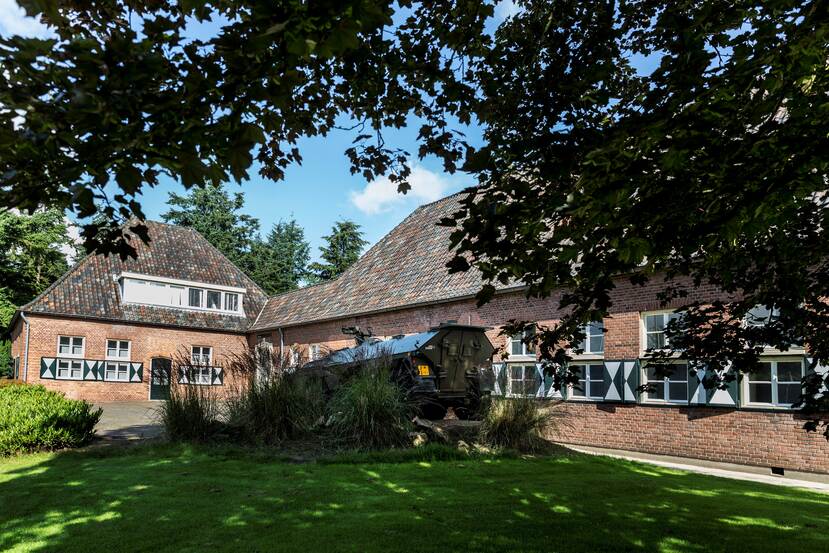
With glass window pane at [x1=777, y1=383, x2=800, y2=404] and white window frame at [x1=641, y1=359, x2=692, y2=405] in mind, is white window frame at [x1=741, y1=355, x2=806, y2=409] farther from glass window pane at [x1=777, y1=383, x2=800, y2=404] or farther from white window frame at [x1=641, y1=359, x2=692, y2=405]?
white window frame at [x1=641, y1=359, x2=692, y2=405]

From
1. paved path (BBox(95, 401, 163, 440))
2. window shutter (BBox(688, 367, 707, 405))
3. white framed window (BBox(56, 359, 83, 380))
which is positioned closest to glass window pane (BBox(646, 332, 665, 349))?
window shutter (BBox(688, 367, 707, 405))

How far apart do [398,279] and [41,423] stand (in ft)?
42.0

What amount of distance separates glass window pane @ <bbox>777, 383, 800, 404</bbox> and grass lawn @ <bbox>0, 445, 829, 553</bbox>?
3169 mm

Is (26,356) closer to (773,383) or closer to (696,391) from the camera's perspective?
(696,391)

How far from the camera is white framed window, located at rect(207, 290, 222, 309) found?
29.2 metres

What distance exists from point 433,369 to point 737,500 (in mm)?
5729

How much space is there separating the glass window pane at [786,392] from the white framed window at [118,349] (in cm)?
2419


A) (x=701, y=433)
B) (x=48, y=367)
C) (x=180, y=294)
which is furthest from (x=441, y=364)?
(x=180, y=294)

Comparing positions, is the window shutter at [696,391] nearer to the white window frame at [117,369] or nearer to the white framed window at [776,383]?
the white framed window at [776,383]

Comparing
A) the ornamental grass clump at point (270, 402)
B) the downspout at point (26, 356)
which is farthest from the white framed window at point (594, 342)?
the downspout at point (26, 356)

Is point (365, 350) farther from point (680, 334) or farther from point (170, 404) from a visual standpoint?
point (680, 334)

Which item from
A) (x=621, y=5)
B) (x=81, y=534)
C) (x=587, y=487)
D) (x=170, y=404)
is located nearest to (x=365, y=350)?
(x=170, y=404)

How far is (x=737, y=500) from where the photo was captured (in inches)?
263

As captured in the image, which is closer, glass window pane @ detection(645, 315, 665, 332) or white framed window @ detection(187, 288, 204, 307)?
glass window pane @ detection(645, 315, 665, 332)
